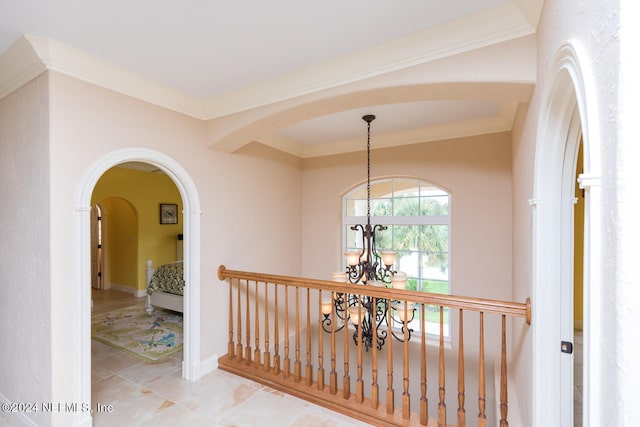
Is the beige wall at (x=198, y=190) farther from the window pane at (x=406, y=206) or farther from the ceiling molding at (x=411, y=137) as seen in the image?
the window pane at (x=406, y=206)

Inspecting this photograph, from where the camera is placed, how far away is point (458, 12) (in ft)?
5.24

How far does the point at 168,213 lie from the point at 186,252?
4.43 meters

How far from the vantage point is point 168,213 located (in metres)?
6.57

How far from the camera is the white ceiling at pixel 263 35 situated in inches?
61.4

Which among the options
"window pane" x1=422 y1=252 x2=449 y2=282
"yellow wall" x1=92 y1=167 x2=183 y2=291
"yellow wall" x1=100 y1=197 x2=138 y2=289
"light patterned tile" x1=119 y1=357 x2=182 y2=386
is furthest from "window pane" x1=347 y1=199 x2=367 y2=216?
"yellow wall" x1=100 y1=197 x2=138 y2=289

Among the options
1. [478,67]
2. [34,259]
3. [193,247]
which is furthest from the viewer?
[193,247]

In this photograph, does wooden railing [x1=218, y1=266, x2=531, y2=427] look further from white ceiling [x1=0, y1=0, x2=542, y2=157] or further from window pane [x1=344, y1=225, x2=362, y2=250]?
white ceiling [x1=0, y1=0, x2=542, y2=157]

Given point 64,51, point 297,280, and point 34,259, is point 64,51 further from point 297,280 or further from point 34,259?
point 297,280

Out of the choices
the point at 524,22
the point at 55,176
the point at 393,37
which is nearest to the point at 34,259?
the point at 55,176

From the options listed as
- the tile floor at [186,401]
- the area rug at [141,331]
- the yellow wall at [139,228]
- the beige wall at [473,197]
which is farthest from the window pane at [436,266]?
the yellow wall at [139,228]

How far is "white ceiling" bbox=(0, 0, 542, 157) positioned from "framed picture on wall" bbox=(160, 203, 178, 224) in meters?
4.64

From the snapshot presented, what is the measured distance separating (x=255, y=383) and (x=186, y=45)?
108 inches

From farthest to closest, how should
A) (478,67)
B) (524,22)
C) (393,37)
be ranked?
(393,37)
(478,67)
(524,22)

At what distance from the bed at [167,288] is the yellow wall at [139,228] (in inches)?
53.3
